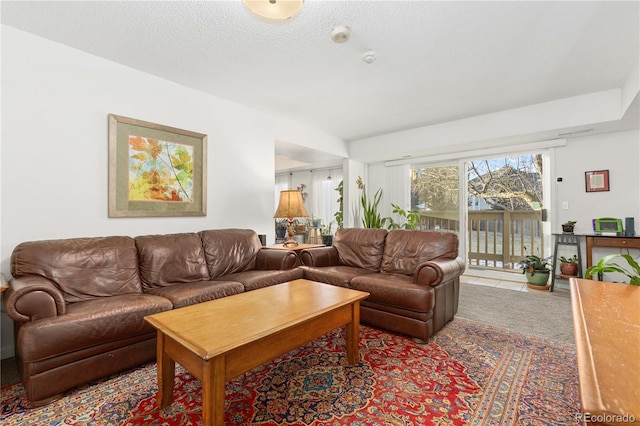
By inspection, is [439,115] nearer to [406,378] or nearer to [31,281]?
[406,378]

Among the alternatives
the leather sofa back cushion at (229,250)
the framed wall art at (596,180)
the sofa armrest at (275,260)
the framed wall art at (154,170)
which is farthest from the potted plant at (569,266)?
the framed wall art at (154,170)

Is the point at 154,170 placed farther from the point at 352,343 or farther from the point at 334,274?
the point at 352,343

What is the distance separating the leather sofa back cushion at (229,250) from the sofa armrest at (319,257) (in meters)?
0.56

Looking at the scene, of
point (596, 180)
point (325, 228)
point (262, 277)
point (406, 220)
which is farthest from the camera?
point (325, 228)

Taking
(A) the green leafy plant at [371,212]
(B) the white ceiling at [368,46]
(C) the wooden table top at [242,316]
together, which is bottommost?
(C) the wooden table top at [242,316]

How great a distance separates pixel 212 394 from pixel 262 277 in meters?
1.64

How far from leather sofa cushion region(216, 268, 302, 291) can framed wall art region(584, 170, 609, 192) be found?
13.2 feet

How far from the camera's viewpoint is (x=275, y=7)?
1.82m

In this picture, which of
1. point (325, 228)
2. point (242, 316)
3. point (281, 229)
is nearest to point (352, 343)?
point (242, 316)

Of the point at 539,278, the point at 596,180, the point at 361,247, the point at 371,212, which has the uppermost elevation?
the point at 596,180

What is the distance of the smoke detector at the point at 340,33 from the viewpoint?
2.24m

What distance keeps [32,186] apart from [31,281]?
940 mm

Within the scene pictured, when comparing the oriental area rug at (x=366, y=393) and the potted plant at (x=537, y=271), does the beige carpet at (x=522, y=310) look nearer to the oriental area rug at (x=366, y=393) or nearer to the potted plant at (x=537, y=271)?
the potted plant at (x=537, y=271)

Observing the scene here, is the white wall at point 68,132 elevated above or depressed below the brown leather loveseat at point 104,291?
above
